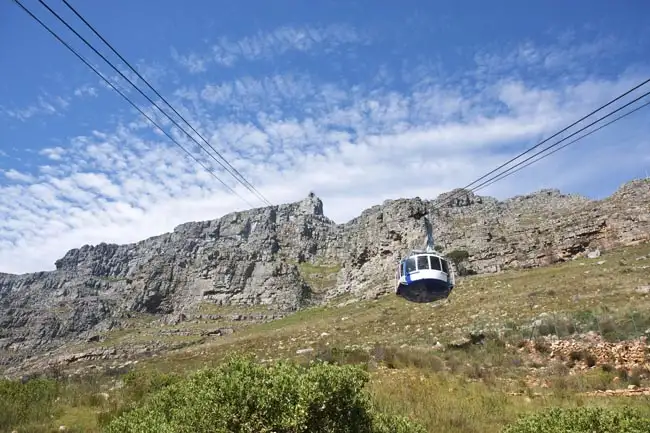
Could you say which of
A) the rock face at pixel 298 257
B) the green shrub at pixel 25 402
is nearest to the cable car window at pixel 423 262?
the rock face at pixel 298 257

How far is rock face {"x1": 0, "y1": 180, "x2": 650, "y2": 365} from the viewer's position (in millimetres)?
54156

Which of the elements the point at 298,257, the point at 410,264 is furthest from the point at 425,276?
the point at 298,257

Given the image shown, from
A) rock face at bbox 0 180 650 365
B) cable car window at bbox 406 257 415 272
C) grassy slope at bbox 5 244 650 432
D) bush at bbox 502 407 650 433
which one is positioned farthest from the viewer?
rock face at bbox 0 180 650 365

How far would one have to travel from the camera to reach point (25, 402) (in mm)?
12359

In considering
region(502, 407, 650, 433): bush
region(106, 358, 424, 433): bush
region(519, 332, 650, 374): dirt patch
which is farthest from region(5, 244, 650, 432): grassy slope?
region(106, 358, 424, 433): bush

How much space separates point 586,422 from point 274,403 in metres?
4.28

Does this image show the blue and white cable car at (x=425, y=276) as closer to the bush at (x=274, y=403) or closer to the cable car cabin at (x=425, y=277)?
the cable car cabin at (x=425, y=277)

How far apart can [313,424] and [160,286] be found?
116 meters

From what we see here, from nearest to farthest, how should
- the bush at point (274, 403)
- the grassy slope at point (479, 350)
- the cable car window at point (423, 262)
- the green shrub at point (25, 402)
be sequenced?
the bush at point (274, 403) → the green shrub at point (25, 402) → the grassy slope at point (479, 350) → the cable car window at point (423, 262)

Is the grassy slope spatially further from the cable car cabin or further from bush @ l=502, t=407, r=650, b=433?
bush @ l=502, t=407, r=650, b=433

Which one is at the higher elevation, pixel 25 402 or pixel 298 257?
pixel 298 257

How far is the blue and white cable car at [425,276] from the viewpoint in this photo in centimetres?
1413

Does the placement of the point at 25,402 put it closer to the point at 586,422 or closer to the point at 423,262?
the point at 423,262

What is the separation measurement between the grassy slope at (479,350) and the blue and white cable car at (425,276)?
115 inches
